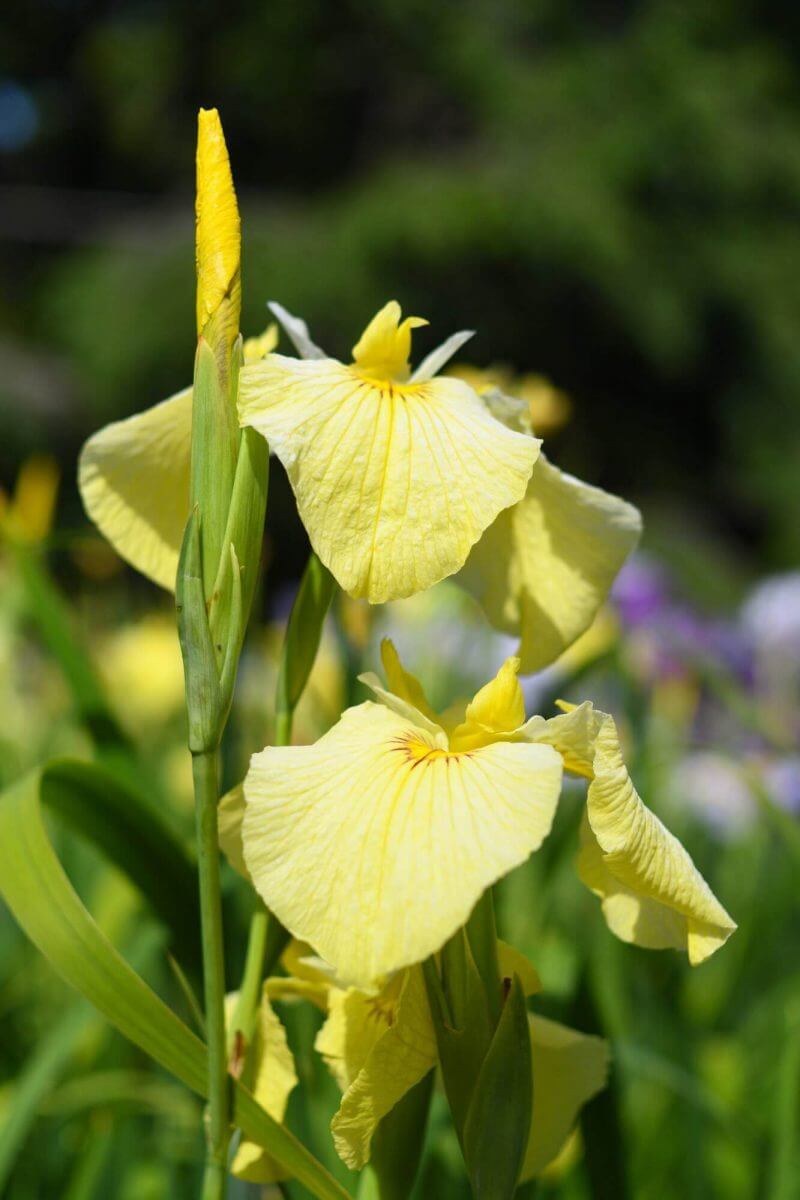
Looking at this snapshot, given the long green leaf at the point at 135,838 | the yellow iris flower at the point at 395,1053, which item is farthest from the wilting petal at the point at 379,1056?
the long green leaf at the point at 135,838

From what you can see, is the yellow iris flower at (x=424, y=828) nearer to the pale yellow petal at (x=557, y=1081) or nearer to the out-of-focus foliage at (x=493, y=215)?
the pale yellow petal at (x=557, y=1081)

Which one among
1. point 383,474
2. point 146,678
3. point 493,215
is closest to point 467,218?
point 493,215

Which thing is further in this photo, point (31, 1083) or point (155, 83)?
point (155, 83)

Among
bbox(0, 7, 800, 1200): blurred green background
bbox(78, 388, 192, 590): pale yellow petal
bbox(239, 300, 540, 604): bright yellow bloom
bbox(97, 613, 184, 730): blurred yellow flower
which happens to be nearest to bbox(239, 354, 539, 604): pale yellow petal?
bbox(239, 300, 540, 604): bright yellow bloom

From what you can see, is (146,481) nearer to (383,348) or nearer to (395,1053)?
(383,348)

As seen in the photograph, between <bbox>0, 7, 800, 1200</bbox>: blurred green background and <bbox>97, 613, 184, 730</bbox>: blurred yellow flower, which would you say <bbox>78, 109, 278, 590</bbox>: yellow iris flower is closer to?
<bbox>97, 613, 184, 730</bbox>: blurred yellow flower

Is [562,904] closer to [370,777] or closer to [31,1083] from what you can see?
[31,1083]

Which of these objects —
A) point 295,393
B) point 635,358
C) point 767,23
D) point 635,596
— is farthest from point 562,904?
point 767,23
